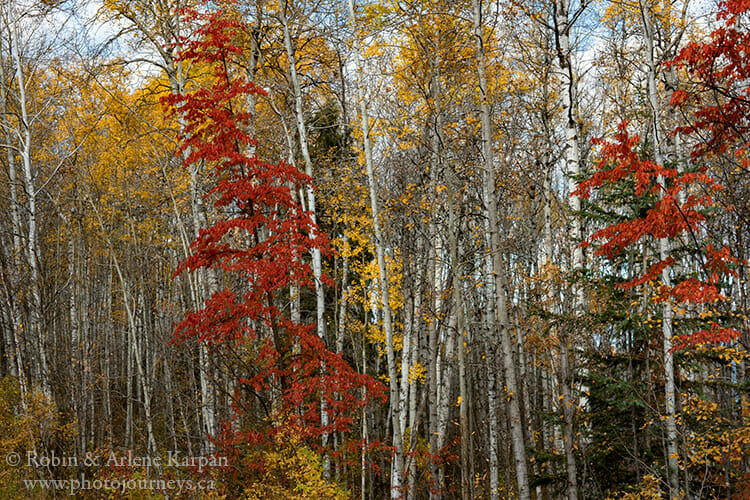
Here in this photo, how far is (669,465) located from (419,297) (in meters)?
4.88

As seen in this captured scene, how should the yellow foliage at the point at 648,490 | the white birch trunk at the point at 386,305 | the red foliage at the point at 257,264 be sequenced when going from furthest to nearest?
the white birch trunk at the point at 386,305
the red foliage at the point at 257,264
the yellow foliage at the point at 648,490

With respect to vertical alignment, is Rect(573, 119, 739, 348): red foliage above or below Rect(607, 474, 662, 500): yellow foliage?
above

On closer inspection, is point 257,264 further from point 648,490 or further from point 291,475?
point 648,490

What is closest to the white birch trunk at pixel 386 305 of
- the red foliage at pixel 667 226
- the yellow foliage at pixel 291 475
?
the yellow foliage at pixel 291 475

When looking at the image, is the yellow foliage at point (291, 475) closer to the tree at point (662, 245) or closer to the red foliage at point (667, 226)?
the tree at point (662, 245)

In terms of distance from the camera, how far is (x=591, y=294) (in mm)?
8672

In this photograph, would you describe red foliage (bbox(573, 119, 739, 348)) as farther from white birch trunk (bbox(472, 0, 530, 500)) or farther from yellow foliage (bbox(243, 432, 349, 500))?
yellow foliage (bbox(243, 432, 349, 500))
